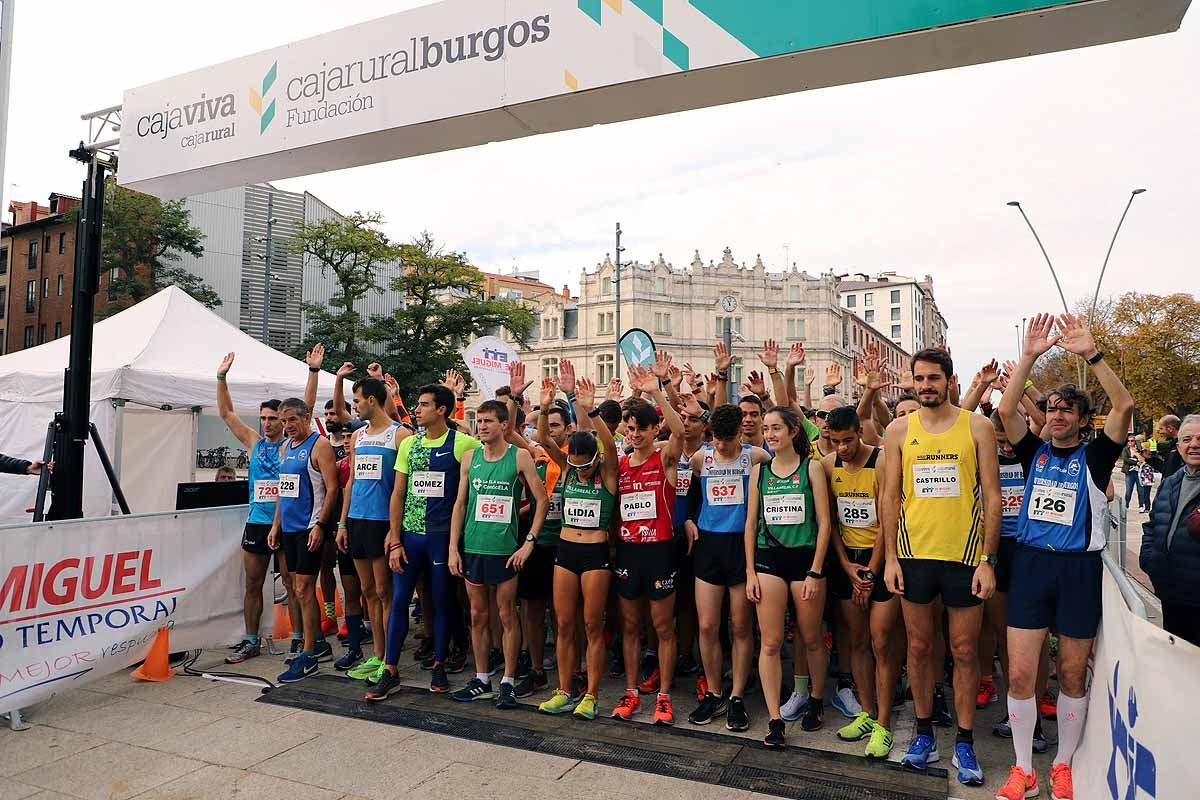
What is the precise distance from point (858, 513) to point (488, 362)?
7.24m

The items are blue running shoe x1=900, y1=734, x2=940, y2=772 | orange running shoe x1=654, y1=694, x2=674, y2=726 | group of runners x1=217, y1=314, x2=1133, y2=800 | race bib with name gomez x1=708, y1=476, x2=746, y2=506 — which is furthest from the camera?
race bib with name gomez x1=708, y1=476, x2=746, y2=506

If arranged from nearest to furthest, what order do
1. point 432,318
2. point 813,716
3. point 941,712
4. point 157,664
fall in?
point 813,716 < point 941,712 < point 157,664 < point 432,318

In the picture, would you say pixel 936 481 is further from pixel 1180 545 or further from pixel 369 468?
pixel 369 468

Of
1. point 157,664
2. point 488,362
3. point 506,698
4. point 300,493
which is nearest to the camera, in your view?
point 506,698

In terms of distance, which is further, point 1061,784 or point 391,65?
point 391,65

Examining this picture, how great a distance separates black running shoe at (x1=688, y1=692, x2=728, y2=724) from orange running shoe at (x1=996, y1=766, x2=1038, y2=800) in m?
1.59

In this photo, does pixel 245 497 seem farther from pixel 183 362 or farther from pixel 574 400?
pixel 574 400

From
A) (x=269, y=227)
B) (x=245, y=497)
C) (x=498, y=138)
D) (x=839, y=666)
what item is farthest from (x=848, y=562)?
(x=269, y=227)

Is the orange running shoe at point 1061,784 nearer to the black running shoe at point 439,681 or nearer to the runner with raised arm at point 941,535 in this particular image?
the runner with raised arm at point 941,535

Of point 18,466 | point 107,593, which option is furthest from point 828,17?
point 18,466

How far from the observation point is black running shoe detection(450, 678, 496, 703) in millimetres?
5219

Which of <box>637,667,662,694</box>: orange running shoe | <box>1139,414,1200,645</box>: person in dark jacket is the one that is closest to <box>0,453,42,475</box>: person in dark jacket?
<box>637,667,662,694</box>: orange running shoe

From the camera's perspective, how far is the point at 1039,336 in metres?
4.02

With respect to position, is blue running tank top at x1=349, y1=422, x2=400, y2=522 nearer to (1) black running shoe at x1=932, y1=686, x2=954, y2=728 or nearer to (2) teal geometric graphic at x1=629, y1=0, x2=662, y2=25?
(2) teal geometric graphic at x1=629, y1=0, x2=662, y2=25
